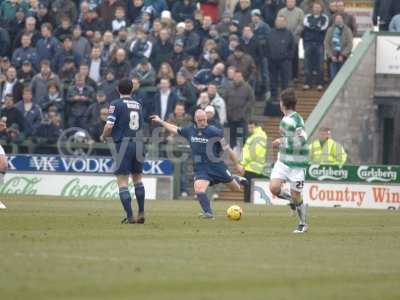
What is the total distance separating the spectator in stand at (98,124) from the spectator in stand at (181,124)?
1703 mm

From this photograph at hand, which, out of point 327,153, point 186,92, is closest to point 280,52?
point 186,92

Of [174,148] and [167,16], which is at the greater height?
[167,16]

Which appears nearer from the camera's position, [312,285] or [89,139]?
[312,285]

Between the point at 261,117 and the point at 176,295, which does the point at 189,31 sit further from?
the point at 176,295

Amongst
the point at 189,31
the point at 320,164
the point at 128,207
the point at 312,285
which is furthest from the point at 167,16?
the point at 312,285

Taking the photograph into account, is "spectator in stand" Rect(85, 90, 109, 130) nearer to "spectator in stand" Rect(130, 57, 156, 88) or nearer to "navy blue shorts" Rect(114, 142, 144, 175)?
"spectator in stand" Rect(130, 57, 156, 88)

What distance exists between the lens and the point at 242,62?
3434cm

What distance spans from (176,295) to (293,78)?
23.9 metres

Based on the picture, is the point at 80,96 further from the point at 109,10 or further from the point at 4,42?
the point at 4,42

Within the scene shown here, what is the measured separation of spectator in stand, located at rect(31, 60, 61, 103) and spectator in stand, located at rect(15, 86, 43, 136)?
1.36 ft

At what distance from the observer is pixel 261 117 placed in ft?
117

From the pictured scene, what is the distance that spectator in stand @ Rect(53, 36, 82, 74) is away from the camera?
3628 centimetres

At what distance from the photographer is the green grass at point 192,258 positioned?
1276 centimetres

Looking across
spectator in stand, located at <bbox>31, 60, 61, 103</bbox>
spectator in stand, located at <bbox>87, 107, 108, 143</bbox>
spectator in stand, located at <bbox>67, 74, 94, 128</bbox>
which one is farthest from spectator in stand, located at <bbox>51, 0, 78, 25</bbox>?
spectator in stand, located at <bbox>87, 107, 108, 143</bbox>
